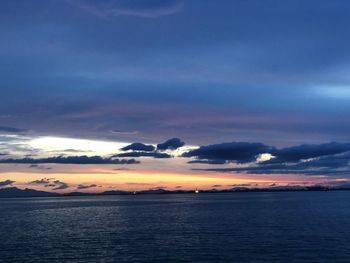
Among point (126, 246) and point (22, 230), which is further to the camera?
point (22, 230)

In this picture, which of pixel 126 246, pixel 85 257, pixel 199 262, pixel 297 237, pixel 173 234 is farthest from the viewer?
pixel 173 234

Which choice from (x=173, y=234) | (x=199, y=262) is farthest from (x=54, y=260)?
(x=173, y=234)

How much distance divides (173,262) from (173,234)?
37.8 metres

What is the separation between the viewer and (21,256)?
8469cm

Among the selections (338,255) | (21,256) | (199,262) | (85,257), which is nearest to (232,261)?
(199,262)

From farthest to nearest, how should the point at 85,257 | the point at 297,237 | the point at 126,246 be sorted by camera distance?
the point at 297,237 < the point at 126,246 < the point at 85,257

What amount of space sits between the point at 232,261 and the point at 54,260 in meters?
31.0

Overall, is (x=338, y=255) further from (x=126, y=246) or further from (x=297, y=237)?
(x=126, y=246)

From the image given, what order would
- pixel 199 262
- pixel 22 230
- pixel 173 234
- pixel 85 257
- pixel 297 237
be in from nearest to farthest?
pixel 199 262, pixel 85 257, pixel 297 237, pixel 173 234, pixel 22 230

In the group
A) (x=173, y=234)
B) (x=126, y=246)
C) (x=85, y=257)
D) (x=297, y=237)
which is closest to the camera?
(x=85, y=257)

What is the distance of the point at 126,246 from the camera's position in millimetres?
95312

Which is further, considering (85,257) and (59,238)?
(59,238)

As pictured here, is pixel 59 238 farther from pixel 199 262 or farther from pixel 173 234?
pixel 199 262

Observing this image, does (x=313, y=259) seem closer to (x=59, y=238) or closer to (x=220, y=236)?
(x=220, y=236)
